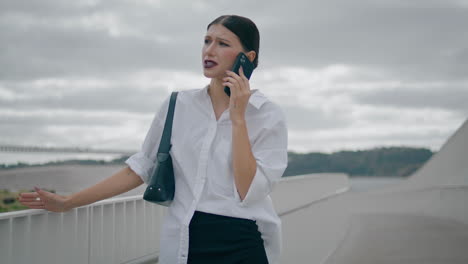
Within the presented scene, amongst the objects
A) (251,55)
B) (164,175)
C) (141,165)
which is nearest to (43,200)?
(141,165)

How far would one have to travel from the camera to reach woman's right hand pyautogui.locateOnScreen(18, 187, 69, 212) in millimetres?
3545

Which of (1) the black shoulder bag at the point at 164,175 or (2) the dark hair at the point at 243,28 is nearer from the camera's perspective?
(1) the black shoulder bag at the point at 164,175

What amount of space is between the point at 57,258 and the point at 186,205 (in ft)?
8.11

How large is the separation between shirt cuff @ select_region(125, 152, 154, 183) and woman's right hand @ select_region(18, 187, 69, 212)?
1.92 feet

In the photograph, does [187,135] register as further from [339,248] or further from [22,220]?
[339,248]

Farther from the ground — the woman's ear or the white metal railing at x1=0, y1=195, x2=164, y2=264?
the woman's ear

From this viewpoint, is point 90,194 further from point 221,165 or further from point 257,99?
point 257,99

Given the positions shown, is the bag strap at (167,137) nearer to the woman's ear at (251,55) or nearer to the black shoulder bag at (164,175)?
A: the black shoulder bag at (164,175)

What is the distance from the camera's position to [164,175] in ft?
9.83

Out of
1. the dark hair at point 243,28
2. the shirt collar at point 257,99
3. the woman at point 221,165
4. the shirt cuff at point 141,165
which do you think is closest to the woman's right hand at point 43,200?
the woman at point 221,165

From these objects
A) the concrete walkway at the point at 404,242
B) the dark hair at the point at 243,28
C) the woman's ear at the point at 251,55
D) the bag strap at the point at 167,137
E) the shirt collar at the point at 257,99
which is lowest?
the concrete walkway at the point at 404,242

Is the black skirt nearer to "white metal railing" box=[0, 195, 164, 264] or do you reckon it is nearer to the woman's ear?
the woman's ear

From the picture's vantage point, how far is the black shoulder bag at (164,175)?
2.96 m

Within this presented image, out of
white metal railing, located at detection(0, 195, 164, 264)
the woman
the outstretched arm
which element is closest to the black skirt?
the woman
